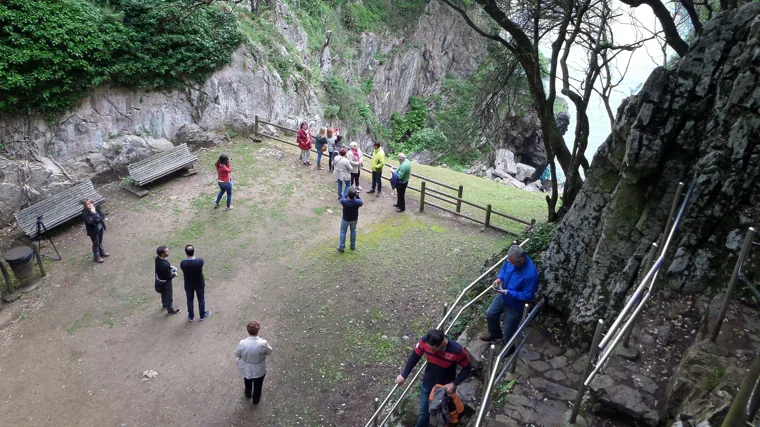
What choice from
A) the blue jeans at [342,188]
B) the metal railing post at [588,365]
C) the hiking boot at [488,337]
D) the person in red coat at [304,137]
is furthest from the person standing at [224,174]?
the metal railing post at [588,365]

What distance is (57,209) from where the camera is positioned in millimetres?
11508

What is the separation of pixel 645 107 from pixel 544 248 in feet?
10.7

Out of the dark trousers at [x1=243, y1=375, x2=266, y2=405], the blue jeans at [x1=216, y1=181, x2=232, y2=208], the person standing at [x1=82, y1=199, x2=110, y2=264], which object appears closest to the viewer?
the dark trousers at [x1=243, y1=375, x2=266, y2=405]

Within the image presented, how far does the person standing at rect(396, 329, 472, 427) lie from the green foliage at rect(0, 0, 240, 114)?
1150 cm

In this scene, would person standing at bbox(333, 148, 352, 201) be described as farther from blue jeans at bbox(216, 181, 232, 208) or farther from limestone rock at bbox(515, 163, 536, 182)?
limestone rock at bbox(515, 163, 536, 182)

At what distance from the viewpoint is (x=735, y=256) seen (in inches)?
196

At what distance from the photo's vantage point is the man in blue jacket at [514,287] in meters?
6.04

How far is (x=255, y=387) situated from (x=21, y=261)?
6.50 m

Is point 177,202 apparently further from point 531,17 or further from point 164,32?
point 531,17

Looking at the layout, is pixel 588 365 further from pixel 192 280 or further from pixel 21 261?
pixel 21 261

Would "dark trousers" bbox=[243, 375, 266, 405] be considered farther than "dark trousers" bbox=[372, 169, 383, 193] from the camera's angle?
No

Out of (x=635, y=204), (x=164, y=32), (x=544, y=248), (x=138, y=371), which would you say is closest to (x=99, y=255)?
(x=138, y=371)

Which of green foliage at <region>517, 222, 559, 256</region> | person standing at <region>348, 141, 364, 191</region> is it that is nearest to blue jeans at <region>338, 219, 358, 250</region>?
person standing at <region>348, 141, 364, 191</region>

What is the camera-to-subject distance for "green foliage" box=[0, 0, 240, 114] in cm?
1146
